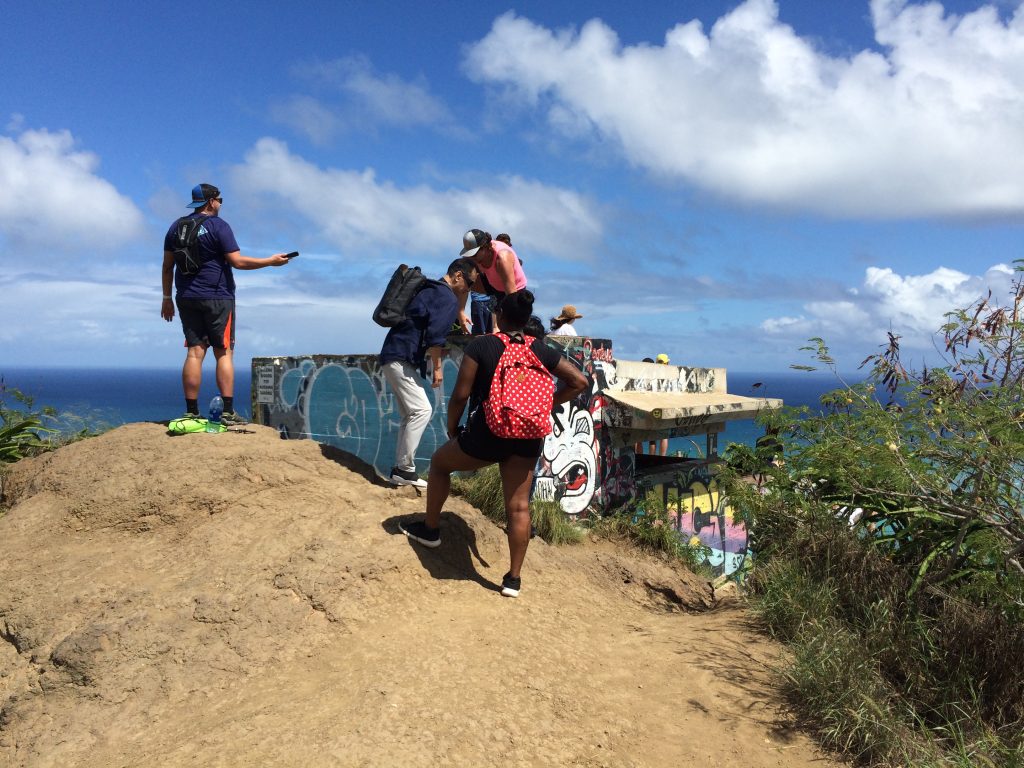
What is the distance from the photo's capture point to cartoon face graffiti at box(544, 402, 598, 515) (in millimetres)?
7352

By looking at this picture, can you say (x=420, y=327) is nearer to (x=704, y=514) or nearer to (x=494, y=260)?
(x=494, y=260)

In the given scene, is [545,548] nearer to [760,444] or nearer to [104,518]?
[760,444]

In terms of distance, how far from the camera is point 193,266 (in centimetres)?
623

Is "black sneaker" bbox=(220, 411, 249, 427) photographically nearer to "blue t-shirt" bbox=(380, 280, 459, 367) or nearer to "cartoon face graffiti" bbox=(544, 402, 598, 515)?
"blue t-shirt" bbox=(380, 280, 459, 367)

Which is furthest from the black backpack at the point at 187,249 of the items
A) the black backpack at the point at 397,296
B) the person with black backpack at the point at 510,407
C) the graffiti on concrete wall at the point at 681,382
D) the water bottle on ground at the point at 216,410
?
the graffiti on concrete wall at the point at 681,382

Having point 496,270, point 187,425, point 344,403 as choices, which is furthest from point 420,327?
point 344,403

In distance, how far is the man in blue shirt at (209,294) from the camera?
20.6 ft

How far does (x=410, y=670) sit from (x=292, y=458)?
260 centimetres

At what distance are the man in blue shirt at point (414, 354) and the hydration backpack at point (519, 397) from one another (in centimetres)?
126

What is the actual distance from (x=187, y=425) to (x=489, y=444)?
308 cm

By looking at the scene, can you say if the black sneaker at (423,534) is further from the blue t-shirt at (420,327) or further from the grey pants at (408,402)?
the blue t-shirt at (420,327)

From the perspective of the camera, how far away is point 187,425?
6371mm

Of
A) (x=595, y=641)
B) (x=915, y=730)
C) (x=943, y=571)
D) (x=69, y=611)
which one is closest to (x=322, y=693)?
(x=595, y=641)

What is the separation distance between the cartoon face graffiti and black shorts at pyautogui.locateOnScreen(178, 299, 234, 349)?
3045 mm
